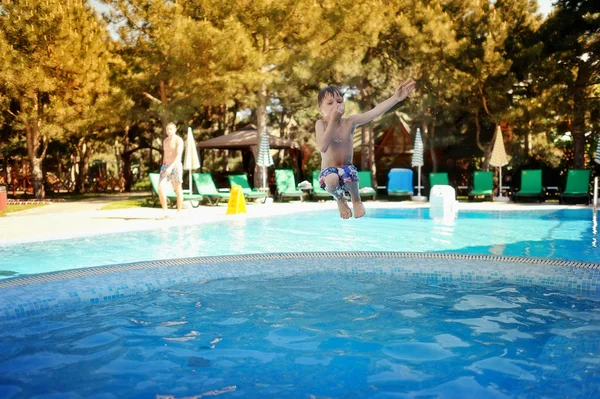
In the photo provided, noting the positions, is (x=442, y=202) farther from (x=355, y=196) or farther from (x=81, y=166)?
(x=81, y=166)

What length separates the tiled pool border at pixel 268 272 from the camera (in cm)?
492

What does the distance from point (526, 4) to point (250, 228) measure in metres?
13.5

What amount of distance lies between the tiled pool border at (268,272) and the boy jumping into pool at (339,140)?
1.75 m

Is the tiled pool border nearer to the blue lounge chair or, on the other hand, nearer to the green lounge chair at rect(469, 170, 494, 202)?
the green lounge chair at rect(469, 170, 494, 202)

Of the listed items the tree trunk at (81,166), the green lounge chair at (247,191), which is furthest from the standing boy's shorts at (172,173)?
the tree trunk at (81,166)

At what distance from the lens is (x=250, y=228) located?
10.4 m

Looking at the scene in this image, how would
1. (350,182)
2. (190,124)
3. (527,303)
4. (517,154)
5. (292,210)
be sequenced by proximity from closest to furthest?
(350,182) → (527,303) → (292,210) → (517,154) → (190,124)

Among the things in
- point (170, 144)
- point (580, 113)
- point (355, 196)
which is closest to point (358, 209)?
point (355, 196)

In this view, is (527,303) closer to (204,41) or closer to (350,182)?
(350,182)

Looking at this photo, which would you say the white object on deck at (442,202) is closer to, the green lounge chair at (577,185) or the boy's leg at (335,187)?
the green lounge chair at (577,185)

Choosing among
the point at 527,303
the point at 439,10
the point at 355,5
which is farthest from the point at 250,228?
the point at 439,10

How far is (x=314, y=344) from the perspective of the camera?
4.09 metres

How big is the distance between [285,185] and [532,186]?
6912 millimetres

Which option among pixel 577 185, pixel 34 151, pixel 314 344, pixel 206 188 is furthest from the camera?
pixel 34 151
